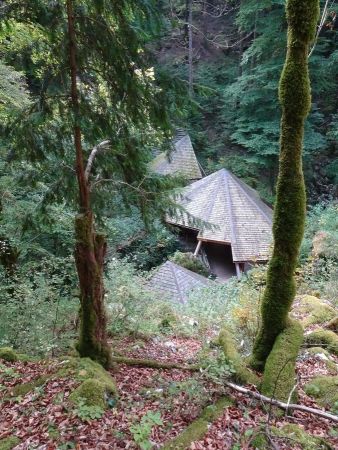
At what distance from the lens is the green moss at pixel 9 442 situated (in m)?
3.10

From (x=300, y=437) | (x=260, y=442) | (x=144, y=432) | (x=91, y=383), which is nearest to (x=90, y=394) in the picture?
(x=91, y=383)

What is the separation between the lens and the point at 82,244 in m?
4.32

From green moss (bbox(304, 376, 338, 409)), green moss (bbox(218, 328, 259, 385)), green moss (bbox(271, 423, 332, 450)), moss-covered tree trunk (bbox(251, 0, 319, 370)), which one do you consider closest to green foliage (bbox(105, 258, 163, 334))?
green moss (bbox(218, 328, 259, 385))

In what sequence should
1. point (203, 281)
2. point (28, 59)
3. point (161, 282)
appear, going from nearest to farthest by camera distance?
point (28, 59), point (161, 282), point (203, 281)

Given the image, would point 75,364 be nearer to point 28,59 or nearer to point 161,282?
point 28,59

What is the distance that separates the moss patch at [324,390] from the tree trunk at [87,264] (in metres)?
2.46

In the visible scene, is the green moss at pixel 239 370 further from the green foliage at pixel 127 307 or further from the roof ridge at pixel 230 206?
the roof ridge at pixel 230 206

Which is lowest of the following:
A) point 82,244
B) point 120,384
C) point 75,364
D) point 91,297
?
point 120,384

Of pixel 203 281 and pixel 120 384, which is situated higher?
pixel 120 384

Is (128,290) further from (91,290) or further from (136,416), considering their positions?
(136,416)

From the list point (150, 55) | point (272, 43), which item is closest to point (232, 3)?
point (272, 43)

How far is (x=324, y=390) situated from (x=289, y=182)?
8.00 ft

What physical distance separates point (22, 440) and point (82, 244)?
198 centimetres

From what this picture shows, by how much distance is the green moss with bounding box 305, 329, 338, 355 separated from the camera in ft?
18.5
